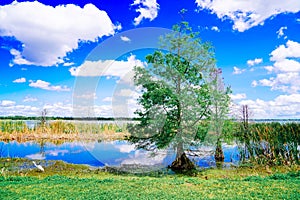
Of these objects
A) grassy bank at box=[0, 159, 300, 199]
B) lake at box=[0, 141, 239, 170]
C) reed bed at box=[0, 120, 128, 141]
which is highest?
reed bed at box=[0, 120, 128, 141]

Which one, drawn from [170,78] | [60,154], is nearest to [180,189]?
[170,78]

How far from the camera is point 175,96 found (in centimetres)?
994

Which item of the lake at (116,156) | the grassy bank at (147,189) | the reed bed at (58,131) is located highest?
the reed bed at (58,131)

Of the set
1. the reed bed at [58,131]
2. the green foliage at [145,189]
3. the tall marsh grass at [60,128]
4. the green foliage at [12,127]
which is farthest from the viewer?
the green foliage at [12,127]

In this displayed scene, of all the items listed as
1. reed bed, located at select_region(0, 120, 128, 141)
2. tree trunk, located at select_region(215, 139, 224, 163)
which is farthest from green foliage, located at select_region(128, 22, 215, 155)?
reed bed, located at select_region(0, 120, 128, 141)

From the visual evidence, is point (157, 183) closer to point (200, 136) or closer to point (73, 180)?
point (73, 180)

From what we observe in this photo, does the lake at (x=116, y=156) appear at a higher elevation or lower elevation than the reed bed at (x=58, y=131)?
lower

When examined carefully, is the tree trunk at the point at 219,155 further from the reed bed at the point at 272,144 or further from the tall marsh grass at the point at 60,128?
the tall marsh grass at the point at 60,128

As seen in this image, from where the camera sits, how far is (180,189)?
6.04 metres

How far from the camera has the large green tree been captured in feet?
33.0

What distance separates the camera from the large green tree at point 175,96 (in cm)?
1005

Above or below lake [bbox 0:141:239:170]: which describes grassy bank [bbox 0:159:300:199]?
above

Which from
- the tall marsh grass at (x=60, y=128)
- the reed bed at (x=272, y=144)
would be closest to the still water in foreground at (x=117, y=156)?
the reed bed at (x=272, y=144)

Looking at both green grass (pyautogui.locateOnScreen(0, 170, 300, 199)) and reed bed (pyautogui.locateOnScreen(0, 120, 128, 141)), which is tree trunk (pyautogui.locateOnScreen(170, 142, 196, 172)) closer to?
green grass (pyautogui.locateOnScreen(0, 170, 300, 199))
